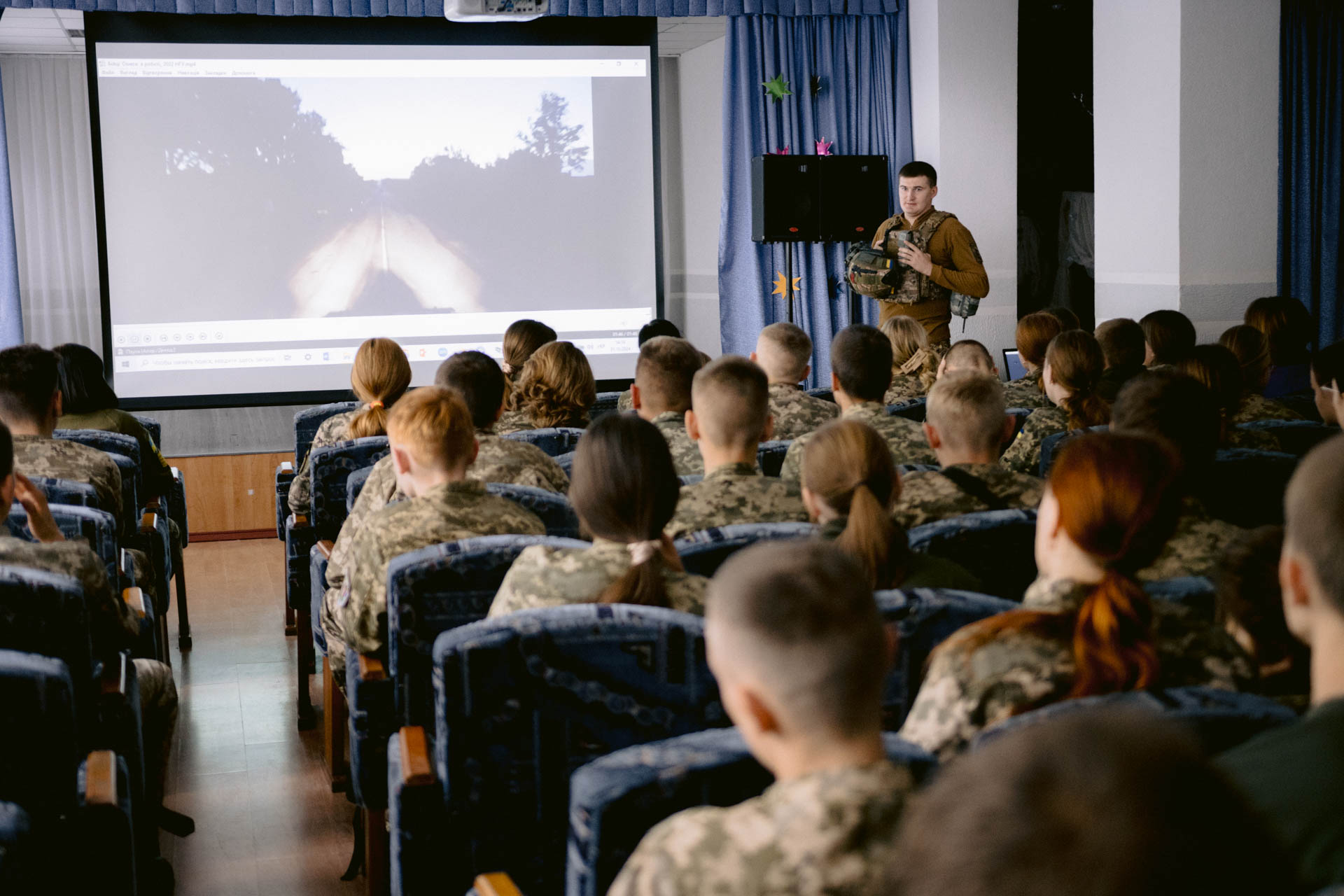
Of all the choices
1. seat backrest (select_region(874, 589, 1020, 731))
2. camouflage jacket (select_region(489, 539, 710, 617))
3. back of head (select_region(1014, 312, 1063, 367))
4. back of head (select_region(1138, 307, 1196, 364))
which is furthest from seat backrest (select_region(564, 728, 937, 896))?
back of head (select_region(1014, 312, 1063, 367))

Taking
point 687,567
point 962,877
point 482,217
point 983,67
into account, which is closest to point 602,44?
point 482,217

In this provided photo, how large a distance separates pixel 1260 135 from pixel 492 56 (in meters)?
3.78

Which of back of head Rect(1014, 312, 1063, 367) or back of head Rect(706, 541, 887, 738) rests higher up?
back of head Rect(1014, 312, 1063, 367)

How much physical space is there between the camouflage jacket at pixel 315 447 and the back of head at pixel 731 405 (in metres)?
1.33

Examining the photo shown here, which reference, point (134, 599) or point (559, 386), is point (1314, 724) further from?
point (559, 386)

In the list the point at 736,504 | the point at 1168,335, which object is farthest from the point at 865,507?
the point at 1168,335

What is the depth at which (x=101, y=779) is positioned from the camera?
75.4 inches

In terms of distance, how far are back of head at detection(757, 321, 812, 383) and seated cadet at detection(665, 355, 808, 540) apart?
1389 mm

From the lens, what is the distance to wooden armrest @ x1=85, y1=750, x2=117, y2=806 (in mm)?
1869

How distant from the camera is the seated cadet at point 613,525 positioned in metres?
1.95

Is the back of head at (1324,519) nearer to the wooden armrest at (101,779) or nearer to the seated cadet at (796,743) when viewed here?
the seated cadet at (796,743)

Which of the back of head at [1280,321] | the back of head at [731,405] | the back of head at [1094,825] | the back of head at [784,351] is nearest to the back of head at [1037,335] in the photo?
the back of head at [1280,321]

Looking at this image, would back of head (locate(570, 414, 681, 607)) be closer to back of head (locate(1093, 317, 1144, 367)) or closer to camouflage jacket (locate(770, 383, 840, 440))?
camouflage jacket (locate(770, 383, 840, 440))

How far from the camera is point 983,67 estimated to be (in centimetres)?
708
